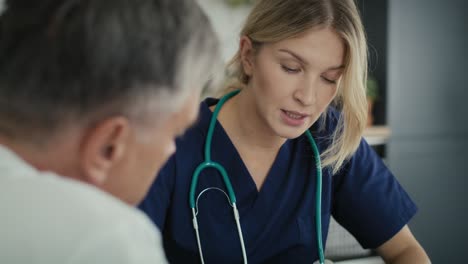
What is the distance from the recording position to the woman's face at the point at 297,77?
1265 mm

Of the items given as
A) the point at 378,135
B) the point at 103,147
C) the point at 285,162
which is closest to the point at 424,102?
the point at 378,135

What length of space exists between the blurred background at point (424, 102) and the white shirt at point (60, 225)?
2.56m

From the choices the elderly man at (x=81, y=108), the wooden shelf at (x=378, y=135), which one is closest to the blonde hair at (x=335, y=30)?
the elderly man at (x=81, y=108)

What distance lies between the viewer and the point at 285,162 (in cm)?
148

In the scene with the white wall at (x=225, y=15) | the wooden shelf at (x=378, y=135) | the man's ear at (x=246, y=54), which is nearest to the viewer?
the man's ear at (x=246, y=54)

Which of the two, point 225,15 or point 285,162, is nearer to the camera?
point 285,162

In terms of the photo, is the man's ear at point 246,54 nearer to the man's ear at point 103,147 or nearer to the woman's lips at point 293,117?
the woman's lips at point 293,117

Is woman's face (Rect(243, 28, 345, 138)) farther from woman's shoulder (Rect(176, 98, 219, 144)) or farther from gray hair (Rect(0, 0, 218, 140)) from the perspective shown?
gray hair (Rect(0, 0, 218, 140))

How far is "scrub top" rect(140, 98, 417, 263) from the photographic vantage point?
1.34 metres

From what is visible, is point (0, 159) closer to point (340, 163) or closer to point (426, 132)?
point (340, 163)

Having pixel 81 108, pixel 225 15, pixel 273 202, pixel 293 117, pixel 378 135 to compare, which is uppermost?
pixel 81 108

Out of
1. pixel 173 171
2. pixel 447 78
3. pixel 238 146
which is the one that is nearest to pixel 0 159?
pixel 173 171

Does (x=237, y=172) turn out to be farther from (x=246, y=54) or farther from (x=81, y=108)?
(x=81, y=108)

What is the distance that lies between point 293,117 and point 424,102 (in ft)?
6.95
